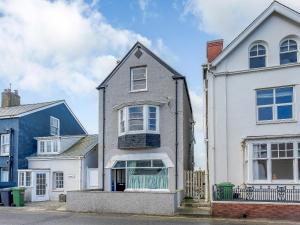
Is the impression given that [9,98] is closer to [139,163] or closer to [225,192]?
[139,163]

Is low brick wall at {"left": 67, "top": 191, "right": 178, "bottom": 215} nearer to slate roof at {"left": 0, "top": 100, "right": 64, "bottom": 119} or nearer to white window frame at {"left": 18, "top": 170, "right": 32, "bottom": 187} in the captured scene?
white window frame at {"left": 18, "top": 170, "right": 32, "bottom": 187}

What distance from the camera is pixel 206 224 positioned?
16.7 metres

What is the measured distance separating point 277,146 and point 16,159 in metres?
20.5

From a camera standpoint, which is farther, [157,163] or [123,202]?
[157,163]

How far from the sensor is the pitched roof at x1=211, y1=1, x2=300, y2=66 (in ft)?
70.7

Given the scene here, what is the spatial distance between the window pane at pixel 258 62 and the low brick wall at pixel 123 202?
8938 millimetres

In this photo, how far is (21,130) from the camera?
3169 centimetres

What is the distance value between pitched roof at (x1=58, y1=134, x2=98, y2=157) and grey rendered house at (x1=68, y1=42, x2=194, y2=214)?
9.98 feet

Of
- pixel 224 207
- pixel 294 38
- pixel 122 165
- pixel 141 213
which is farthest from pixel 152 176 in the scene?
pixel 294 38

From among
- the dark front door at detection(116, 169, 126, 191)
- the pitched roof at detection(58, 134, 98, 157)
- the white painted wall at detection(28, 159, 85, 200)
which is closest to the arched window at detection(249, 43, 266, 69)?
the dark front door at detection(116, 169, 126, 191)

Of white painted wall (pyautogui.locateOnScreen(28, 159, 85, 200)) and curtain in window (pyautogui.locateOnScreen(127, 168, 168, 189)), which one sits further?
white painted wall (pyautogui.locateOnScreen(28, 159, 85, 200))

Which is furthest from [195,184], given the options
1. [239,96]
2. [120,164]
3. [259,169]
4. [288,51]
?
[288,51]

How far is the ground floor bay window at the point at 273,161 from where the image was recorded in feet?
67.4

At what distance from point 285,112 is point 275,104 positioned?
0.70m
